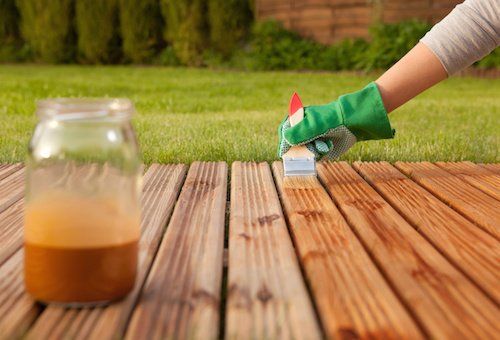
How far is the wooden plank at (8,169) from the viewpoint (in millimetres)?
2297

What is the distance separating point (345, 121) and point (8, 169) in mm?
996

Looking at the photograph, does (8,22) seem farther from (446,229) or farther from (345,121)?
(446,229)

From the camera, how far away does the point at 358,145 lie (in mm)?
2939

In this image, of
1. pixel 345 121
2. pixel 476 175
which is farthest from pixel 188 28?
pixel 345 121

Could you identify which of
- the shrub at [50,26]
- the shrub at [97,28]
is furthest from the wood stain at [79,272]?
the shrub at [50,26]

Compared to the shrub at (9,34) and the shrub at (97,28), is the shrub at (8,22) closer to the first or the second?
the shrub at (9,34)

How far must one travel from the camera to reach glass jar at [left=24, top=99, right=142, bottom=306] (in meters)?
1.12

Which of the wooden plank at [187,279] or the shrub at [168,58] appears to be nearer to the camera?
the wooden plank at [187,279]

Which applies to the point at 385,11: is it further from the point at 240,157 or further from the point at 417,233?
the point at 417,233

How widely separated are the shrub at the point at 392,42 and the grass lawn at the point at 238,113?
385mm

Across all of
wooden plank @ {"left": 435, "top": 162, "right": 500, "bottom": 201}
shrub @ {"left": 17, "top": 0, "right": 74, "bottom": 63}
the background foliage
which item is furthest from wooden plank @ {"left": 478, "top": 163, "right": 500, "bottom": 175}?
shrub @ {"left": 17, "top": 0, "right": 74, "bottom": 63}

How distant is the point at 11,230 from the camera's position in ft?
5.35

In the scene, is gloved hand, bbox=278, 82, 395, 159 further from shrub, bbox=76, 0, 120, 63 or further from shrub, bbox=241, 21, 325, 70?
shrub, bbox=76, 0, 120, 63

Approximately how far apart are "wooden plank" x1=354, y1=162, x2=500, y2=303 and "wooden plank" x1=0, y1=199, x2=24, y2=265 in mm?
781
